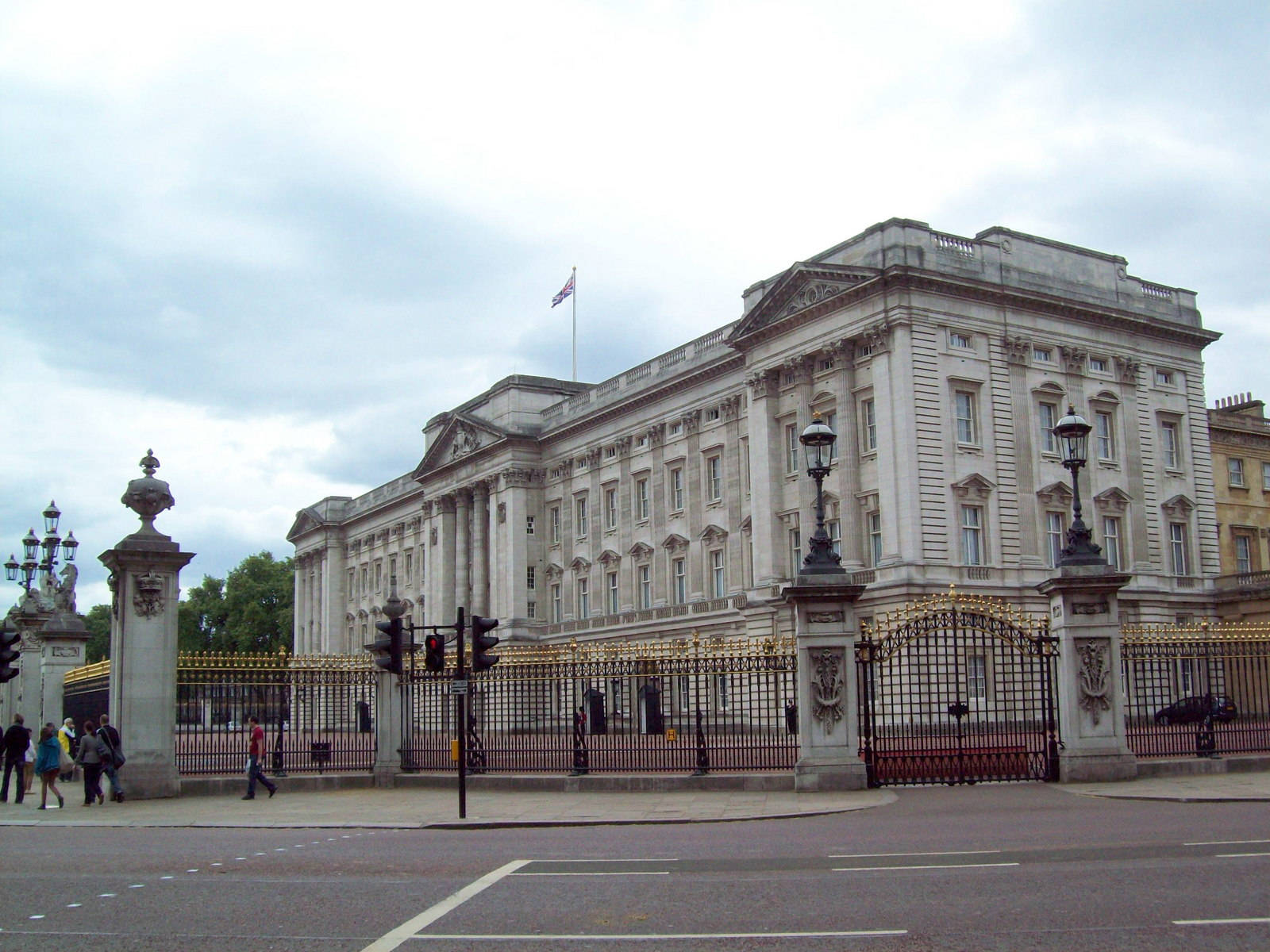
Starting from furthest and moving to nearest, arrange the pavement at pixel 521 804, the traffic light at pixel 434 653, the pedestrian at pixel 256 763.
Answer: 1. the pedestrian at pixel 256 763
2. the traffic light at pixel 434 653
3. the pavement at pixel 521 804

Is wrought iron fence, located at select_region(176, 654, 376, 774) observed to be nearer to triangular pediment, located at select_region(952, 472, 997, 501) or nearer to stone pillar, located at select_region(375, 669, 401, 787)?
stone pillar, located at select_region(375, 669, 401, 787)

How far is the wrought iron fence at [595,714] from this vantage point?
23.7 m

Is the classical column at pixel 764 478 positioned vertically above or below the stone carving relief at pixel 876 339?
below

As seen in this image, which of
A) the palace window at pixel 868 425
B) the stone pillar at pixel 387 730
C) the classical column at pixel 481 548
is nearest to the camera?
the stone pillar at pixel 387 730

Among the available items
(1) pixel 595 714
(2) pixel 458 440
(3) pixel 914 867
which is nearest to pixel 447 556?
(2) pixel 458 440

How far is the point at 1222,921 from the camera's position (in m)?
9.40

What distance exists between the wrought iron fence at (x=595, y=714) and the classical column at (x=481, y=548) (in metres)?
57.3

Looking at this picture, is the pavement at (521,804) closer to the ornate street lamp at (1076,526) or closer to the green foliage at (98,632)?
the ornate street lamp at (1076,526)

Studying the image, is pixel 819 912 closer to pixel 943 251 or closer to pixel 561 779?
pixel 561 779

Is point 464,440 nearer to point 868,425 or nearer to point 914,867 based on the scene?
point 868,425

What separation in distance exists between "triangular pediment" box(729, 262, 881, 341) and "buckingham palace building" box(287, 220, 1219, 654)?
0.32 feet

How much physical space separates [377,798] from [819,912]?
14784 mm

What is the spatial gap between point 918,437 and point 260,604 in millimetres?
97192

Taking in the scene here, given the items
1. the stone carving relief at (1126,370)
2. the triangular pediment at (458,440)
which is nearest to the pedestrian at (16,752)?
the stone carving relief at (1126,370)
